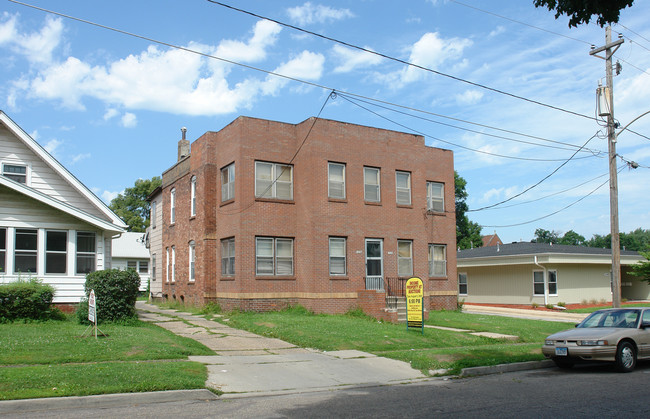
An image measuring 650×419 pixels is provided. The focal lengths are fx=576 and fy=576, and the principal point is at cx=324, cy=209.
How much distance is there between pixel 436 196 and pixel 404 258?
13.8 ft

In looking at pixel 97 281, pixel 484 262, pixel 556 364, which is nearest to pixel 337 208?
pixel 97 281

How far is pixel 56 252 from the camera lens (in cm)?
1872

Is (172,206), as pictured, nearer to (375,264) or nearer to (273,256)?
(273,256)

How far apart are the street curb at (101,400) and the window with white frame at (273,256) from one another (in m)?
12.6

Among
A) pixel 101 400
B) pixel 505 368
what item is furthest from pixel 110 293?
pixel 505 368

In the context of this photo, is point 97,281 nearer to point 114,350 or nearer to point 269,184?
point 114,350

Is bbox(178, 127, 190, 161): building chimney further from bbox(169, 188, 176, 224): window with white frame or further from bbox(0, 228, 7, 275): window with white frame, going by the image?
bbox(0, 228, 7, 275): window with white frame

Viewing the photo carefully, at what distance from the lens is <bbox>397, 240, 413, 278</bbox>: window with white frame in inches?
987

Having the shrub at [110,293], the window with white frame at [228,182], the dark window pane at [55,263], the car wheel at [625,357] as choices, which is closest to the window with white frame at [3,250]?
the dark window pane at [55,263]

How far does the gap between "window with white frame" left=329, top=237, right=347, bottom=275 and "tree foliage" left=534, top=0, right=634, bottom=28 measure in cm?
1538

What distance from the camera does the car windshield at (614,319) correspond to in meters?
13.4

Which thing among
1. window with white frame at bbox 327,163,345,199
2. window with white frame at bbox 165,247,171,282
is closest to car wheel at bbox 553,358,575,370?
window with white frame at bbox 327,163,345,199

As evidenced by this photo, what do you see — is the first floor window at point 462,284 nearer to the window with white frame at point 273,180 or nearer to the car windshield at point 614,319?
the window with white frame at point 273,180

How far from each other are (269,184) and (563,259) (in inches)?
751
